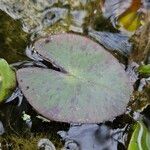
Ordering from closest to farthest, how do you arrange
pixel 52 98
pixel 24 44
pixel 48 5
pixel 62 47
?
pixel 52 98 → pixel 62 47 → pixel 24 44 → pixel 48 5

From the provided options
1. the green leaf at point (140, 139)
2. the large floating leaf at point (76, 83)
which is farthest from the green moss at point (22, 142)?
the green leaf at point (140, 139)

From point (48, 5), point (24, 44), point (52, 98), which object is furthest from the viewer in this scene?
Answer: point (48, 5)

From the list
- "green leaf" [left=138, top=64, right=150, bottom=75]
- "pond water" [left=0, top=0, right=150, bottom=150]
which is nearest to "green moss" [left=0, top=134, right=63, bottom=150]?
"pond water" [left=0, top=0, right=150, bottom=150]

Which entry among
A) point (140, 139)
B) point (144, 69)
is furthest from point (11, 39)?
point (140, 139)

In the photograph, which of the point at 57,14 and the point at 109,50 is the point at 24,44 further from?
the point at 109,50

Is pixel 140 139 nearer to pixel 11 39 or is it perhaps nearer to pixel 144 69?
pixel 144 69

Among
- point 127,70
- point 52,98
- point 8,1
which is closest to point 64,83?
point 52,98
